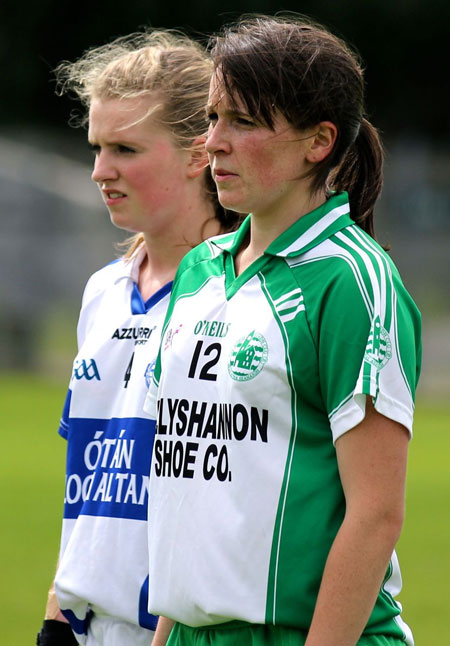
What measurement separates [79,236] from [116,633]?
2076 cm

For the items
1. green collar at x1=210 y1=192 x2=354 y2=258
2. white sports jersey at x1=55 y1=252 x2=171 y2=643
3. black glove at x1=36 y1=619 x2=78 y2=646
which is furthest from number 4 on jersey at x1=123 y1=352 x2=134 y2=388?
green collar at x1=210 y1=192 x2=354 y2=258

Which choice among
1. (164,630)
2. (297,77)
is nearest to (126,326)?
(164,630)

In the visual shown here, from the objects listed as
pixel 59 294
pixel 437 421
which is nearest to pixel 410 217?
pixel 59 294

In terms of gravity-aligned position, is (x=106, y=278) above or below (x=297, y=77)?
below

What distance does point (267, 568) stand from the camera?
8.00 ft

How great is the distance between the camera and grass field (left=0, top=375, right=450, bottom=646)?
24.9ft

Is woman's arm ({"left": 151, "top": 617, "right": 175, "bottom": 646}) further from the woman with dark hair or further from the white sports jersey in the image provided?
the white sports jersey

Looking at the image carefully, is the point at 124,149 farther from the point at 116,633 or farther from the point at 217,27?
the point at 217,27

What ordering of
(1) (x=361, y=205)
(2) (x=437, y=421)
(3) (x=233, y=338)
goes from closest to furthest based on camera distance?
(3) (x=233, y=338)
(1) (x=361, y=205)
(2) (x=437, y=421)

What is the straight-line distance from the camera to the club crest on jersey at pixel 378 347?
2.37 m

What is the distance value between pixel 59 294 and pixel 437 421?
9.73m

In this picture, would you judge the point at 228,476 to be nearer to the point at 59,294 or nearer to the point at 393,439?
the point at 393,439

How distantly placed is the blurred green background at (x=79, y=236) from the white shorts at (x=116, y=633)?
1784mm

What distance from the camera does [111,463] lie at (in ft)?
10.7
